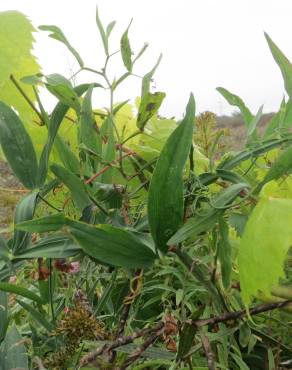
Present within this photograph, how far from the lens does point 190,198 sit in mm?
401

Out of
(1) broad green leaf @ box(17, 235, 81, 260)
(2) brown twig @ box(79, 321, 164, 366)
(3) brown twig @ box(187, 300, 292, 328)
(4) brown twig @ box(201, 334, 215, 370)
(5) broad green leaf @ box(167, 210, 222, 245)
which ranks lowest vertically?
(2) brown twig @ box(79, 321, 164, 366)

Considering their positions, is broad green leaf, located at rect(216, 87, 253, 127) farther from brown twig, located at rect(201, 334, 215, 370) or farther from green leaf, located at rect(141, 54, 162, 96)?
brown twig, located at rect(201, 334, 215, 370)

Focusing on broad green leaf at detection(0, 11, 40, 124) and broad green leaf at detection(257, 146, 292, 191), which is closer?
broad green leaf at detection(257, 146, 292, 191)

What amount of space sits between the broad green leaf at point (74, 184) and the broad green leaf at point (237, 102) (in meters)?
0.15

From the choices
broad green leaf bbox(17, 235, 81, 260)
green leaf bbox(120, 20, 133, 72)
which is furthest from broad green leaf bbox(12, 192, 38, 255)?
green leaf bbox(120, 20, 133, 72)

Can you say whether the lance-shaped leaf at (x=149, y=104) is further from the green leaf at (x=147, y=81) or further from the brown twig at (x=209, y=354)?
the brown twig at (x=209, y=354)

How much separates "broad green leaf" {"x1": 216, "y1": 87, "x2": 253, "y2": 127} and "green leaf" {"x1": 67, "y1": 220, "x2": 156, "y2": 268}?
166 mm

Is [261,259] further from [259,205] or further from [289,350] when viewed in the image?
[289,350]

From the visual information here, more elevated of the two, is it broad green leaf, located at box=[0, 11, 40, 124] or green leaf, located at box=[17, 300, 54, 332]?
broad green leaf, located at box=[0, 11, 40, 124]

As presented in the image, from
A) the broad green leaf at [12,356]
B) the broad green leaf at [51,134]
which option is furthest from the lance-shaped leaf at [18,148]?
the broad green leaf at [12,356]

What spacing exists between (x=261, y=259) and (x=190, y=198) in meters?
0.12

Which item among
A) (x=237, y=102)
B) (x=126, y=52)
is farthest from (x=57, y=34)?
(x=237, y=102)

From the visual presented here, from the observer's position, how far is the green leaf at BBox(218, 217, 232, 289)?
36cm

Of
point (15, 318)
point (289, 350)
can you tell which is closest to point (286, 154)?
point (289, 350)
